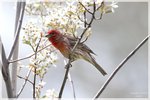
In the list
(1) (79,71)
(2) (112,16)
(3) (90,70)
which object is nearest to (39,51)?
(1) (79,71)

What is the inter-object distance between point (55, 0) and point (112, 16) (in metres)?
1.42

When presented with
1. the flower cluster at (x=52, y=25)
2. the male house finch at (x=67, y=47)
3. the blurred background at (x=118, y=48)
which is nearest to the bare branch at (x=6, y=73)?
the flower cluster at (x=52, y=25)

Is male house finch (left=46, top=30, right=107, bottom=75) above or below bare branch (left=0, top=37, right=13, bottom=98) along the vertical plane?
below

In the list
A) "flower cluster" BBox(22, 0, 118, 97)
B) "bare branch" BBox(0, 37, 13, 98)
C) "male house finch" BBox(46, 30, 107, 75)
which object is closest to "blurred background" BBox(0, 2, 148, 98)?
"male house finch" BBox(46, 30, 107, 75)

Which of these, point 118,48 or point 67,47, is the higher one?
point 67,47

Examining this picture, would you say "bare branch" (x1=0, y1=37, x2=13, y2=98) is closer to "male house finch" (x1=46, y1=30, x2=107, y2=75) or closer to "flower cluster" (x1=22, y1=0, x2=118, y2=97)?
"flower cluster" (x1=22, y1=0, x2=118, y2=97)

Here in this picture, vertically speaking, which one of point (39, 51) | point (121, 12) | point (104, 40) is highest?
point (39, 51)

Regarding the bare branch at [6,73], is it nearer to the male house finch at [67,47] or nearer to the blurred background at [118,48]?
the male house finch at [67,47]

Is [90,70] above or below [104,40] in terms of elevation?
→ below

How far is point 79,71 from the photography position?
83.7 inches

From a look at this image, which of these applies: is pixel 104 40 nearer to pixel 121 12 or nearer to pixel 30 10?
pixel 121 12

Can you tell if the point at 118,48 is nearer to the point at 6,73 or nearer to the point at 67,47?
the point at 67,47

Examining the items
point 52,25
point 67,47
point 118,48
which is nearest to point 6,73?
point 52,25

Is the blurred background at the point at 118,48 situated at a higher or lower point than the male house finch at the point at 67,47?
lower
